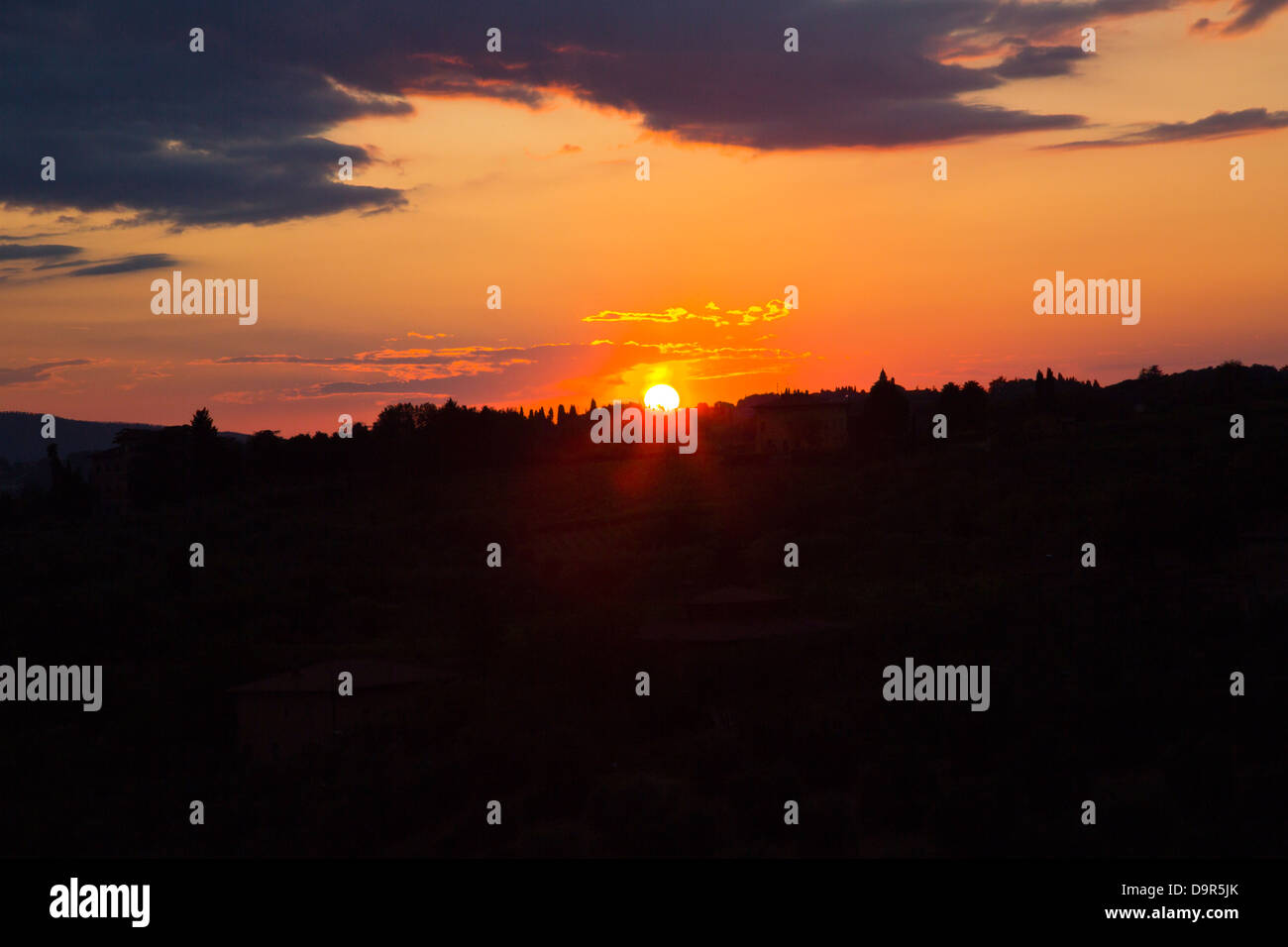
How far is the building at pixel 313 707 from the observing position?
29500 mm

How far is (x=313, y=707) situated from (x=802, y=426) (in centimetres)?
6951

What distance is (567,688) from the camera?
101 feet

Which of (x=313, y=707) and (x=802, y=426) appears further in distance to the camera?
(x=802, y=426)

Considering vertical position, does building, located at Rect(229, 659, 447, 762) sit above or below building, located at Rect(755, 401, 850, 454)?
below

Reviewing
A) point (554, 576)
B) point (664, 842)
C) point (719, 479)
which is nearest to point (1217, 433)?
point (719, 479)

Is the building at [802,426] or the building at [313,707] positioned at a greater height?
the building at [802,426]

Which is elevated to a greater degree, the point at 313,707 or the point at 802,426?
the point at 802,426

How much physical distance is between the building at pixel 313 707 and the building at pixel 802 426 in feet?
204

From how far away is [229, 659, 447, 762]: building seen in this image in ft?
96.8

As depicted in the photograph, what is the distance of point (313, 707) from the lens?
29594mm

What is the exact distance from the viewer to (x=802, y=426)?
95.6m

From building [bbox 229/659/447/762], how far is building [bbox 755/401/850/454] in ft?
204

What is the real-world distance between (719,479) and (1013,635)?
143 feet
